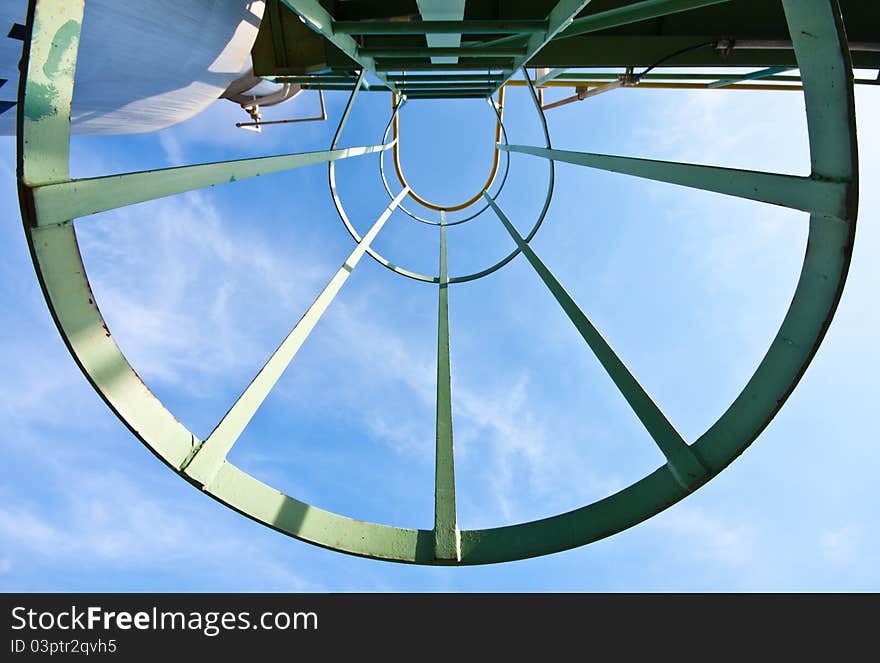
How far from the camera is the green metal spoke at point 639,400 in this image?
2.40 metres

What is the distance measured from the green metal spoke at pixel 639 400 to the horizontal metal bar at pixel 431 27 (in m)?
2.50

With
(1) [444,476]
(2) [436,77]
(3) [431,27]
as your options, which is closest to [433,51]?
(3) [431,27]

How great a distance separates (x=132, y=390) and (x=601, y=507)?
8.25 feet

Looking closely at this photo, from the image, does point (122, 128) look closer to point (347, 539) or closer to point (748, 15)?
point (347, 539)

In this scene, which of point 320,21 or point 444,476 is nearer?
point 444,476

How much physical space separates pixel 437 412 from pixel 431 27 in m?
3.64

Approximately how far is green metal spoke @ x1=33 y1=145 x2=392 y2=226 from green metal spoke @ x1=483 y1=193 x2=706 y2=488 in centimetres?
246

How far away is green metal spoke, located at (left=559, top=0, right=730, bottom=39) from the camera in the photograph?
13.8 feet

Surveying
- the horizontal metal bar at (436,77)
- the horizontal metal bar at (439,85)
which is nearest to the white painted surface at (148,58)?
the horizontal metal bar at (436,77)

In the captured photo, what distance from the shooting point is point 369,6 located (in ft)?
20.1

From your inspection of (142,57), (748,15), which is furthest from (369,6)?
(748,15)

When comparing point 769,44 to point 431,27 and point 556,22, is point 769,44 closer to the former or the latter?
point 556,22

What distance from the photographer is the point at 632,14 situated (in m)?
4.68

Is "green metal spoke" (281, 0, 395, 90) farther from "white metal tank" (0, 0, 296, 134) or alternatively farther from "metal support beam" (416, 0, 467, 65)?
"white metal tank" (0, 0, 296, 134)
